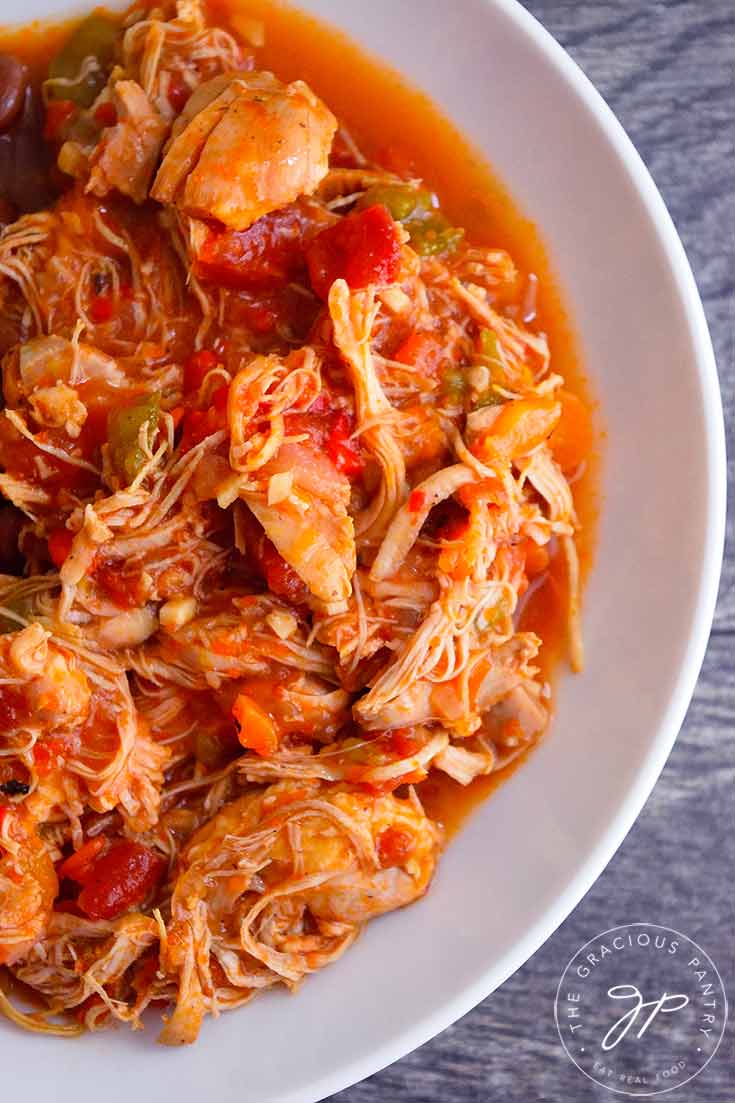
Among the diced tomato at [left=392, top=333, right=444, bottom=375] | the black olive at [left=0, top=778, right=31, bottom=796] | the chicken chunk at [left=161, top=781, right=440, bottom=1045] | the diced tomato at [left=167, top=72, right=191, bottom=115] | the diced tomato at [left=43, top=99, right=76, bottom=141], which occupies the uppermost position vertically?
the diced tomato at [left=167, top=72, right=191, bottom=115]

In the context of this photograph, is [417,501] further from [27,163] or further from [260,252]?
[27,163]

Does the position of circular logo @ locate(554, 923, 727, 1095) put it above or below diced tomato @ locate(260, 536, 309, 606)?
below

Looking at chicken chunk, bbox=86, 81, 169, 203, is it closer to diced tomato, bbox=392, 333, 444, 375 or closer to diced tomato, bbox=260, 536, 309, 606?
diced tomato, bbox=392, 333, 444, 375

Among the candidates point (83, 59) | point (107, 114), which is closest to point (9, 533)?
point (107, 114)

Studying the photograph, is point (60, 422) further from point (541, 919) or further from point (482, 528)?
point (541, 919)

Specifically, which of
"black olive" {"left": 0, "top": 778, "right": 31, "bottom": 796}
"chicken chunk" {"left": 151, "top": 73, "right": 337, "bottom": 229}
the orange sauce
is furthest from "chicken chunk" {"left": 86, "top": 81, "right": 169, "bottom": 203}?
"black olive" {"left": 0, "top": 778, "right": 31, "bottom": 796}

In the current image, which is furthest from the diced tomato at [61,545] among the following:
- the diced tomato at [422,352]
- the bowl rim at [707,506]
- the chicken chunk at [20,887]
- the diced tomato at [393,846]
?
the bowl rim at [707,506]

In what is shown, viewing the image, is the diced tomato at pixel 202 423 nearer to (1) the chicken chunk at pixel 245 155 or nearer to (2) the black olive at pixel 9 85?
(1) the chicken chunk at pixel 245 155
